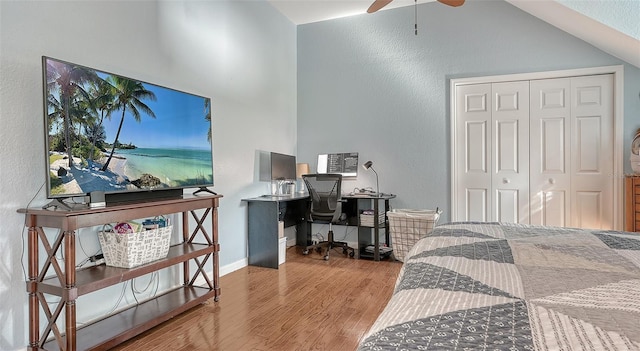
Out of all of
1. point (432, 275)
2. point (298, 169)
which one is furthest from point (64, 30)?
point (298, 169)

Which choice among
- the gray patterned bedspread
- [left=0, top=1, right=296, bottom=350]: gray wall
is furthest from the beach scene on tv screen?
the gray patterned bedspread

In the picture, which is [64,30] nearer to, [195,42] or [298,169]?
[195,42]

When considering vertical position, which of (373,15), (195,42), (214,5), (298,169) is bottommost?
(298,169)

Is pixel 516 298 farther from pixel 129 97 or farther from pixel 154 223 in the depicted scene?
pixel 129 97

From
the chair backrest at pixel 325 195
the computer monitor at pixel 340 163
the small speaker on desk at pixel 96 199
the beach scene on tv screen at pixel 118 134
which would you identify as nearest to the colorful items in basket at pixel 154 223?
the beach scene on tv screen at pixel 118 134

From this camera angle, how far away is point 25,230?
6.62 ft

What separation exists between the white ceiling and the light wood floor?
2.85 meters

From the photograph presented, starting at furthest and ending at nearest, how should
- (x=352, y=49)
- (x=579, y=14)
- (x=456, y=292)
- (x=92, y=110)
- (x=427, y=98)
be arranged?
1. (x=352, y=49)
2. (x=427, y=98)
3. (x=579, y=14)
4. (x=92, y=110)
5. (x=456, y=292)

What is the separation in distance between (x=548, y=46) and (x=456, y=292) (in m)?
3.92

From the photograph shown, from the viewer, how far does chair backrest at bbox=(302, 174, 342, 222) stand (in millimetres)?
4129

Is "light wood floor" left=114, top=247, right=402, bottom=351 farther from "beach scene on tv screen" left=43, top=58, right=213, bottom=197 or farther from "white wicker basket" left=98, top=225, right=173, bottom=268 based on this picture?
"beach scene on tv screen" left=43, top=58, right=213, bottom=197

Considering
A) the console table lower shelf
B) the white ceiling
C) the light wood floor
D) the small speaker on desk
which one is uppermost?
the white ceiling

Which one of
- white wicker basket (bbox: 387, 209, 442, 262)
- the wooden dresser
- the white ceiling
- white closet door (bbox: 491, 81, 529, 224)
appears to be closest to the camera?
the white ceiling

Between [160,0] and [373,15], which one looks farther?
[373,15]
